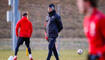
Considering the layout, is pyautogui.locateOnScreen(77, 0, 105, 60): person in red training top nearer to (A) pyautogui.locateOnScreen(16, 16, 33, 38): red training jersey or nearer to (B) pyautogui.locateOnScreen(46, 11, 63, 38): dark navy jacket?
(B) pyautogui.locateOnScreen(46, 11, 63, 38): dark navy jacket

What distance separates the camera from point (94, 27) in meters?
6.08

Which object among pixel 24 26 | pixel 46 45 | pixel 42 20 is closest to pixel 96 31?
pixel 24 26

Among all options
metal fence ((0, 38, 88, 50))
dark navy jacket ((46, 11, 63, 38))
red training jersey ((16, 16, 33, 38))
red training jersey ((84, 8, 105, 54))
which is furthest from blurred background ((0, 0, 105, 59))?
red training jersey ((84, 8, 105, 54))

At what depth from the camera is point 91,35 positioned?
6176 millimetres

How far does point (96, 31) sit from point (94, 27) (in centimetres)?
8

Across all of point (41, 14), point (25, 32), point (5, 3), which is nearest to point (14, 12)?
point (25, 32)

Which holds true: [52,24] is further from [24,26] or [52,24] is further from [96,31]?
[96,31]

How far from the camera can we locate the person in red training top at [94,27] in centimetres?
591

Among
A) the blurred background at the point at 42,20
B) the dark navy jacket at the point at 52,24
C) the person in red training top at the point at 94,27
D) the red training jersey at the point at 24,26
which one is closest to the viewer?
the person in red training top at the point at 94,27

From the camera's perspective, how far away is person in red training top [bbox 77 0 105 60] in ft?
19.4

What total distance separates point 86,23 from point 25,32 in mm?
9549

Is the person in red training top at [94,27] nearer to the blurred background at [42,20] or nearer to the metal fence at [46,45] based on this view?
the metal fence at [46,45]

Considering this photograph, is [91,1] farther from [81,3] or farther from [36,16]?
[36,16]

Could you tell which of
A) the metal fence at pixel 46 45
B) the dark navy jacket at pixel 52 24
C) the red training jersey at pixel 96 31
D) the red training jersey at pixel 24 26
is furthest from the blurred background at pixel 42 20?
the red training jersey at pixel 96 31
